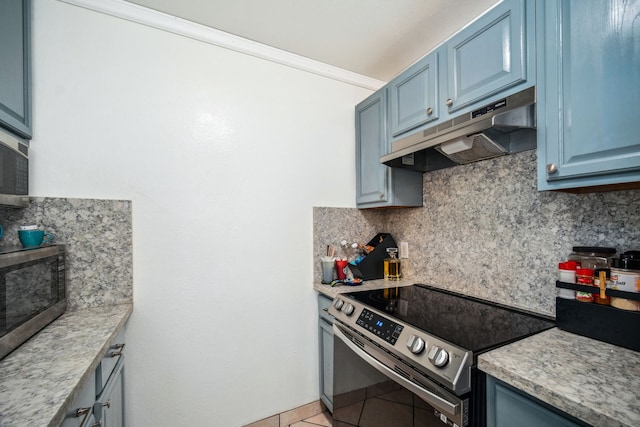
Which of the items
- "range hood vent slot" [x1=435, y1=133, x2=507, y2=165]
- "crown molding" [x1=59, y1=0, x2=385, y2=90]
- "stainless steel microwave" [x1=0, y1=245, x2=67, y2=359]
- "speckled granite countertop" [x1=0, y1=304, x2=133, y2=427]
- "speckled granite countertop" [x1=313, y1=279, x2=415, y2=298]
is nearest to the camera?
"speckled granite countertop" [x1=0, y1=304, x2=133, y2=427]

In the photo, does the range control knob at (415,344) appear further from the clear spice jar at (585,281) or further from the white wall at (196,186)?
the white wall at (196,186)

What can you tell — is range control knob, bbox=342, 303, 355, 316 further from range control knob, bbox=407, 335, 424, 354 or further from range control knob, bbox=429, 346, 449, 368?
range control knob, bbox=429, 346, 449, 368

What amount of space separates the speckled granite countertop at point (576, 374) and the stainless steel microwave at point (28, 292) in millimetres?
1495

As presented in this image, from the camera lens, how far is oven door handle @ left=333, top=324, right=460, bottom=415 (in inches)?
34.7

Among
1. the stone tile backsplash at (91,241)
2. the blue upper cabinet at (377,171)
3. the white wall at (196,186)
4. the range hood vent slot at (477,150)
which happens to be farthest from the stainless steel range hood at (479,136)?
the stone tile backsplash at (91,241)

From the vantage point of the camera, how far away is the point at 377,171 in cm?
192

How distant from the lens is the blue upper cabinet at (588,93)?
2.63ft

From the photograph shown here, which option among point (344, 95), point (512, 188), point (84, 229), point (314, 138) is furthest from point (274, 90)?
point (512, 188)

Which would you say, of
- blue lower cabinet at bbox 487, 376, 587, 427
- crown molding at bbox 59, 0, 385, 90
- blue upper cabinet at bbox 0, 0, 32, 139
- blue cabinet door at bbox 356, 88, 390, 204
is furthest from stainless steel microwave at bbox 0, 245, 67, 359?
blue cabinet door at bbox 356, 88, 390, 204

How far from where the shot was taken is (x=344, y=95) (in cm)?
213

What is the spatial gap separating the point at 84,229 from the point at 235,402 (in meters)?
1.31

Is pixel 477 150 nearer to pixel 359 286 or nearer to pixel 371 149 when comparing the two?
pixel 371 149

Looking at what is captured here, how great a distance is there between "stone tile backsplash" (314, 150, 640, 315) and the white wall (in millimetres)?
430

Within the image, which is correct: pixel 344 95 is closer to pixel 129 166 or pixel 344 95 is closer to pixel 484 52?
pixel 484 52
